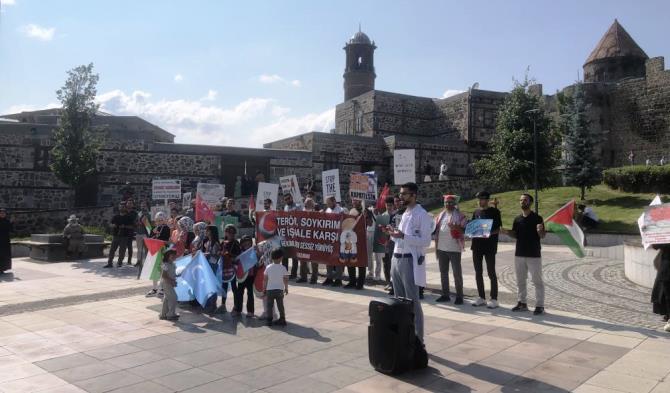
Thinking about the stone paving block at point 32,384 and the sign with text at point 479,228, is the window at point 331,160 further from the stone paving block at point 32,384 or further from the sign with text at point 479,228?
the stone paving block at point 32,384

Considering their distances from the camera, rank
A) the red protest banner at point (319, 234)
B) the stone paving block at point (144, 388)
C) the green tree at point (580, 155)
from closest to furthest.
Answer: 1. the stone paving block at point (144, 388)
2. the red protest banner at point (319, 234)
3. the green tree at point (580, 155)

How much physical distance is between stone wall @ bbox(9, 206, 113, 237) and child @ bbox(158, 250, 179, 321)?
1630 centimetres

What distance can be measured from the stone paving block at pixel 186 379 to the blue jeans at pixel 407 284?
2478 mm

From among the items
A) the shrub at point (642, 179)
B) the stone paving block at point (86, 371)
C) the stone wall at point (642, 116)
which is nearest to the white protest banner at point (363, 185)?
the stone paving block at point (86, 371)

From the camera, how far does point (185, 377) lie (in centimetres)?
583

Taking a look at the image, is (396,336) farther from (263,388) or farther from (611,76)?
(611,76)

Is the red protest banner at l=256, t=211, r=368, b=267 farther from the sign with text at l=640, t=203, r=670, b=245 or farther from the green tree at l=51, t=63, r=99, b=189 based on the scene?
the green tree at l=51, t=63, r=99, b=189

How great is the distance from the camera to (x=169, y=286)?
8781mm

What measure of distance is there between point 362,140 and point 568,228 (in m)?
26.7

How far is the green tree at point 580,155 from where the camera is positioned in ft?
91.5

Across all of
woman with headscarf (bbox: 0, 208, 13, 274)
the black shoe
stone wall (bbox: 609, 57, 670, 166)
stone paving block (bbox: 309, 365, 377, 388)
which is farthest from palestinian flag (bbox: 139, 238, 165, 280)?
stone wall (bbox: 609, 57, 670, 166)

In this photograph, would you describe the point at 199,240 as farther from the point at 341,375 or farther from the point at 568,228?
the point at 568,228

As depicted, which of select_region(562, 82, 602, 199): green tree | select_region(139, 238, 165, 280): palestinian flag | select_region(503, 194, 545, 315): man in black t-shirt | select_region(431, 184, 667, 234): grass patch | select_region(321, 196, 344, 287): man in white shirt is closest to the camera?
select_region(503, 194, 545, 315): man in black t-shirt

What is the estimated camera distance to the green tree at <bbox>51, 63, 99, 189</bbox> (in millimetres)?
20844
